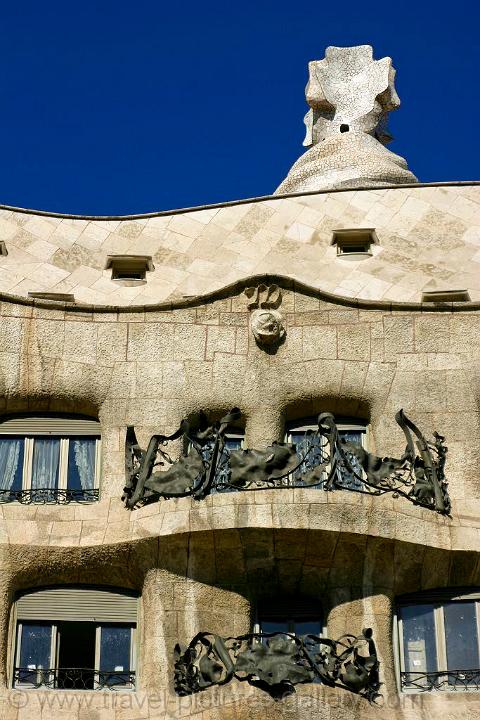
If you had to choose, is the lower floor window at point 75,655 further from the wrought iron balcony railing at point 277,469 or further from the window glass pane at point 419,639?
the window glass pane at point 419,639

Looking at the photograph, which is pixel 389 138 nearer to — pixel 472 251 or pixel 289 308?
pixel 472 251

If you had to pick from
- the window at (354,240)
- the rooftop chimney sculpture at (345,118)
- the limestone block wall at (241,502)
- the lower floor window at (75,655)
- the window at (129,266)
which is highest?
the rooftop chimney sculpture at (345,118)

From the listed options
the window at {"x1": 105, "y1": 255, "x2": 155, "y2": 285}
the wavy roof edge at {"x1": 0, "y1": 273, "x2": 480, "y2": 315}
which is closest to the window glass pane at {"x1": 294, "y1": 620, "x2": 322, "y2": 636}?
the wavy roof edge at {"x1": 0, "y1": 273, "x2": 480, "y2": 315}

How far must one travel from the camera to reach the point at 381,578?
2267 cm

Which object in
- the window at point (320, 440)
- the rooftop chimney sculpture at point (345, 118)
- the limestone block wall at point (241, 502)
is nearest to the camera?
the limestone block wall at point (241, 502)

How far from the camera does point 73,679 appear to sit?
73.6ft

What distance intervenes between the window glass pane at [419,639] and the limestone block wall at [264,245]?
16.1 ft

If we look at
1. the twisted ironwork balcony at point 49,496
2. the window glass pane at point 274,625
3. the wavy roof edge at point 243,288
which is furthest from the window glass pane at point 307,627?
the wavy roof edge at point 243,288

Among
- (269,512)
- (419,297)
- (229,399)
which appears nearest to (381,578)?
(269,512)

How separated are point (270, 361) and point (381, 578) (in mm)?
3455

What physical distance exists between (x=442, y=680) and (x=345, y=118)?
40.3 feet

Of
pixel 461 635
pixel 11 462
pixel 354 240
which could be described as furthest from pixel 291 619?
pixel 354 240

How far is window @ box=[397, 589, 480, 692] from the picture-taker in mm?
→ 22344

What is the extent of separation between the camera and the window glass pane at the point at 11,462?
2398cm
